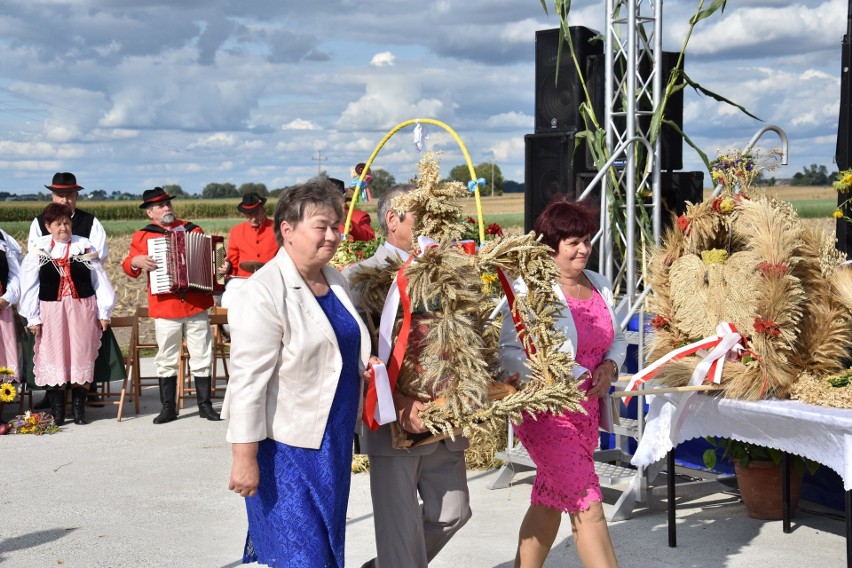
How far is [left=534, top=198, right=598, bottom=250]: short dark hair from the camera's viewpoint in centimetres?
429

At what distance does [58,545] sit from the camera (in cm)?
570

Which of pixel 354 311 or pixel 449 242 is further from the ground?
pixel 449 242

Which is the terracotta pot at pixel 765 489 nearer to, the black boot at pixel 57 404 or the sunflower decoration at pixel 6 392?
the sunflower decoration at pixel 6 392

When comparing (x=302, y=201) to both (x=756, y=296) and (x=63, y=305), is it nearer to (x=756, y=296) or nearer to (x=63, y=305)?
(x=756, y=296)

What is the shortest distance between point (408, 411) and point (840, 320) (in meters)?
2.28

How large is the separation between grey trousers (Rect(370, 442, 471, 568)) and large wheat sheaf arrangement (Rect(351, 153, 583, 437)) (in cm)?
26

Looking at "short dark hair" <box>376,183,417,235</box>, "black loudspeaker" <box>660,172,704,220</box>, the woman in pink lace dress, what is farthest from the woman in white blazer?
"black loudspeaker" <box>660,172,704,220</box>

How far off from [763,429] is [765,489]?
1.00 meters

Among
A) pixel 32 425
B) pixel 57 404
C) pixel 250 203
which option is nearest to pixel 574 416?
pixel 32 425

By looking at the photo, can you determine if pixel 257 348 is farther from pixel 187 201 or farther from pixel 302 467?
pixel 187 201

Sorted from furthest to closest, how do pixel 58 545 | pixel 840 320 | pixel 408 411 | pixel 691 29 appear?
pixel 691 29 → pixel 58 545 → pixel 840 320 → pixel 408 411

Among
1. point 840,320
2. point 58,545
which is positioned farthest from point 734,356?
point 58,545

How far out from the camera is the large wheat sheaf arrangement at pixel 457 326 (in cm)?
359

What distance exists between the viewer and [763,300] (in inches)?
186
